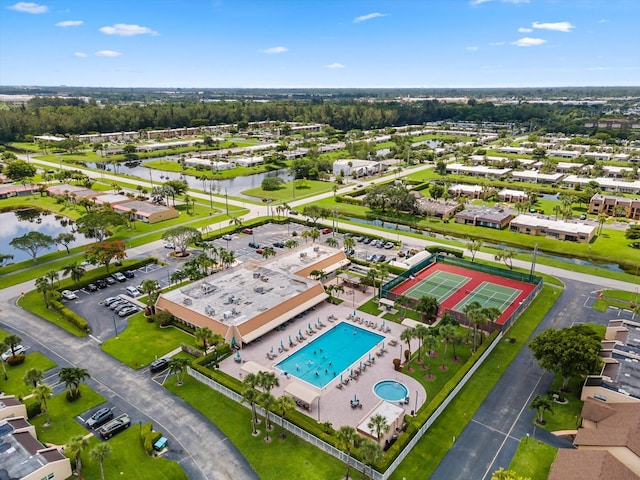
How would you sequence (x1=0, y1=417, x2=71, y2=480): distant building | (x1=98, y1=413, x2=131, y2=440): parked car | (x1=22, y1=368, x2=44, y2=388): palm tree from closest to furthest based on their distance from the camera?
(x1=0, y1=417, x2=71, y2=480): distant building, (x1=98, y1=413, x2=131, y2=440): parked car, (x1=22, y1=368, x2=44, y2=388): palm tree

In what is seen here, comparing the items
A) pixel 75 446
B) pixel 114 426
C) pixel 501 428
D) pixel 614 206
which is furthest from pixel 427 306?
pixel 614 206

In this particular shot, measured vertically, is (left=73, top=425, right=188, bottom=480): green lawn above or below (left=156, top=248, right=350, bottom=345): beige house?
below

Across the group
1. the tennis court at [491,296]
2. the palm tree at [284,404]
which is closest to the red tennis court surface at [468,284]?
the tennis court at [491,296]

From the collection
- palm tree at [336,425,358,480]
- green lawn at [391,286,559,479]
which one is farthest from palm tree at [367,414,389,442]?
green lawn at [391,286,559,479]

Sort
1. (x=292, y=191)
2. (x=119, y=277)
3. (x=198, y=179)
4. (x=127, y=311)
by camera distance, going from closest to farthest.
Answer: (x=127, y=311), (x=119, y=277), (x=292, y=191), (x=198, y=179)

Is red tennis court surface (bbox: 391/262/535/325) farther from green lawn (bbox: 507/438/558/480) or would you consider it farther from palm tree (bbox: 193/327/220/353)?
palm tree (bbox: 193/327/220/353)

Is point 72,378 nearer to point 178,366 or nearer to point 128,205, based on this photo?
point 178,366

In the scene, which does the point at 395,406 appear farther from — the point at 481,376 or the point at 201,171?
the point at 201,171
